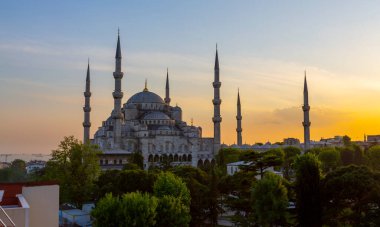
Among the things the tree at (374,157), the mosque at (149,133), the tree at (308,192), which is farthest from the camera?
the mosque at (149,133)

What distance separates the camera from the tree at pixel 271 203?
21.7 metres

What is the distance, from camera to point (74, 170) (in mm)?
30703

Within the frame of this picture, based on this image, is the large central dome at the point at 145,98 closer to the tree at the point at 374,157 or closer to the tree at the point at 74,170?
the tree at the point at 374,157

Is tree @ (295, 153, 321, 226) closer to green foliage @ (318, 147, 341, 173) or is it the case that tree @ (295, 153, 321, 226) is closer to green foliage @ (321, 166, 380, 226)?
green foliage @ (321, 166, 380, 226)

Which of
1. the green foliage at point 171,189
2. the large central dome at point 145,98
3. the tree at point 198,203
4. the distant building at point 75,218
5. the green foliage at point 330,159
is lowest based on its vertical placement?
the distant building at point 75,218

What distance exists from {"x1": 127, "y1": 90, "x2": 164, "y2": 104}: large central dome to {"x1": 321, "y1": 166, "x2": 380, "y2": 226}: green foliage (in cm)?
6228

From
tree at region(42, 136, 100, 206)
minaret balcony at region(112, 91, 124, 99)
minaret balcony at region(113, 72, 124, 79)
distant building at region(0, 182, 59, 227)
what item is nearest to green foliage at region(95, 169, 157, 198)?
tree at region(42, 136, 100, 206)

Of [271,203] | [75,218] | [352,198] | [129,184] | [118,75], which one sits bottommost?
[75,218]

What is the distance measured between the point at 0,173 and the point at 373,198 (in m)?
55.0

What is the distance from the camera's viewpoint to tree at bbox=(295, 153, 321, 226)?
22312 millimetres

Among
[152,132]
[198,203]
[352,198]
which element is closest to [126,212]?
[198,203]

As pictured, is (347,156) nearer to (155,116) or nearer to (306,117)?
(306,117)

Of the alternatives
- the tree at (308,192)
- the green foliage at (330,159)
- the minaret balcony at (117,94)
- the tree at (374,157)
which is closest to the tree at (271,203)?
the tree at (308,192)

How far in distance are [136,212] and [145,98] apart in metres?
66.4
